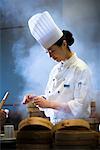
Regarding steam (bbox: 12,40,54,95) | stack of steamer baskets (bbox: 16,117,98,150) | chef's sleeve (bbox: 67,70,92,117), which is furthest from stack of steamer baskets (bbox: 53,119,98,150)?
steam (bbox: 12,40,54,95)

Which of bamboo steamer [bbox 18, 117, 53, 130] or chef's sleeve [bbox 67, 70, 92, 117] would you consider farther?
chef's sleeve [bbox 67, 70, 92, 117]

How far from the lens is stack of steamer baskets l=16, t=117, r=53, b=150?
3.24 ft

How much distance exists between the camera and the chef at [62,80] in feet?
4.67

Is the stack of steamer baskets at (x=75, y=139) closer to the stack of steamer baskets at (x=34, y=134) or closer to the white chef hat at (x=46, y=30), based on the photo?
the stack of steamer baskets at (x=34, y=134)

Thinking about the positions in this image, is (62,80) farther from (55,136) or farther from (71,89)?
(55,136)

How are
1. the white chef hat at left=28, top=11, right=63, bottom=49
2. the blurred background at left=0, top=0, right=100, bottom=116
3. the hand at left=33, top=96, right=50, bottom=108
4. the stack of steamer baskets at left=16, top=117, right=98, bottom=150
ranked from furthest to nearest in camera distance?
the blurred background at left=0, top=0, right=100, bottom=116 → the white chef hat at left=28, top=11, right=63, bottom=49 → the hand at left=33, top=96, right=50, bottom=108 → the stack of steamer baskets at left=16, top=117, right=98, bottom=150

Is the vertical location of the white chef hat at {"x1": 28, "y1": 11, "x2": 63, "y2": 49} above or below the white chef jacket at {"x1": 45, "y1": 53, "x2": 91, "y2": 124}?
above

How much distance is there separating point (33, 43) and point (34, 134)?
138 cm

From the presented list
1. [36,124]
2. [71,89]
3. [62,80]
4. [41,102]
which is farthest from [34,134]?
[62,80]

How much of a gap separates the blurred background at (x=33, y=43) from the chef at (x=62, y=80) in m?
0.44

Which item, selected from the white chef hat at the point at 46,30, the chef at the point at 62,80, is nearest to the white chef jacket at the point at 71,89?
the chef at the point at 62,80

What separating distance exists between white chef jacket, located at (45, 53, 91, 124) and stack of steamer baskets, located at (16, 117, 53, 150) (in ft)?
1.22

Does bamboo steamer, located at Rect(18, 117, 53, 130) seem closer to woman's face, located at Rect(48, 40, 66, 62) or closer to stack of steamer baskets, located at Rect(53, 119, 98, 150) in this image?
stack of steamer baskets, located at Rect(53, 119, 98, 150)

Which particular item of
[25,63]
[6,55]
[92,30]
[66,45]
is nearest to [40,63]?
[25,63]
